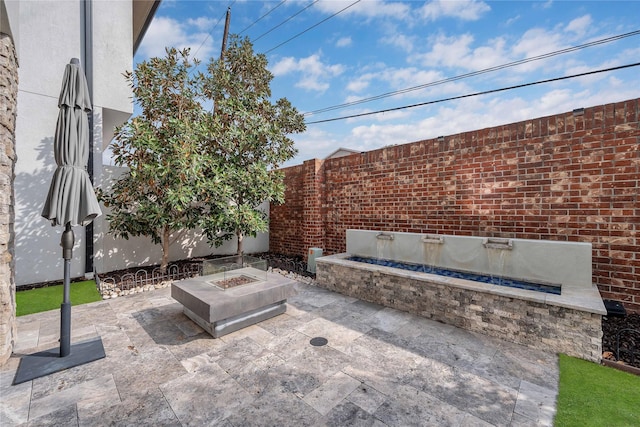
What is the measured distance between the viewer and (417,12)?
23.3ft

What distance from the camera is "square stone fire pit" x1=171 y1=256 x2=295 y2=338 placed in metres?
3.78

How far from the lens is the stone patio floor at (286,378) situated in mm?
2348

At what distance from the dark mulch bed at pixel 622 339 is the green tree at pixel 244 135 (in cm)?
644

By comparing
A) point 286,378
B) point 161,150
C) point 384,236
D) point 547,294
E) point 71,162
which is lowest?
point 286,378

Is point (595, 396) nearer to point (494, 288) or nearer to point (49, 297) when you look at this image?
point (494, 288)

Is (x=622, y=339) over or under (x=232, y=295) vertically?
under

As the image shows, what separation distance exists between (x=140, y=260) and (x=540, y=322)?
886 cm

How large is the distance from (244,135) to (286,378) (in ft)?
18.2

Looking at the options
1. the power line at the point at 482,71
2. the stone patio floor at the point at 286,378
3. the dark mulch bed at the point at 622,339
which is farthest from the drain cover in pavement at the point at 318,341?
the power line at the point at 482,71

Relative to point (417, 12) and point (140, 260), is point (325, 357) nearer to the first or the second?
point (140, 260)

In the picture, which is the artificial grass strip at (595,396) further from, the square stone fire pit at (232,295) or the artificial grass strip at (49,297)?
the artificial grass strip at (49,297)

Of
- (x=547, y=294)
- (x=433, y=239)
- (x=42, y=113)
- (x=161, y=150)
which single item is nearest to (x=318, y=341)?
(x=547, y=294)

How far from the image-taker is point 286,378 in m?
2.88

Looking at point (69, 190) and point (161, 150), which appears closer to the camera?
point (69, 190)
